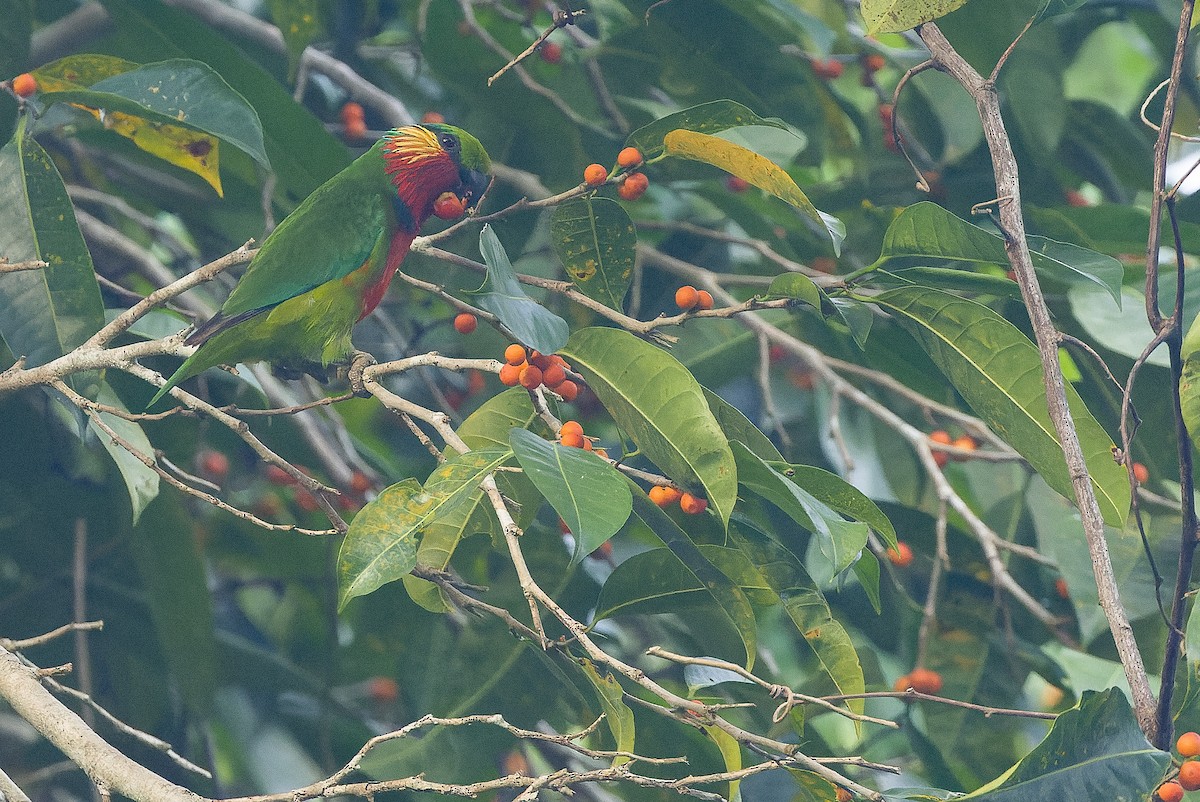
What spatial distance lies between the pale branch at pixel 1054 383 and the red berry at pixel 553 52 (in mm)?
1472

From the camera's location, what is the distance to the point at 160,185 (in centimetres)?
260

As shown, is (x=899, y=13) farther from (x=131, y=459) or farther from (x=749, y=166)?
(x=131, y=459)

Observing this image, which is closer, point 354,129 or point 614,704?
point 614,704

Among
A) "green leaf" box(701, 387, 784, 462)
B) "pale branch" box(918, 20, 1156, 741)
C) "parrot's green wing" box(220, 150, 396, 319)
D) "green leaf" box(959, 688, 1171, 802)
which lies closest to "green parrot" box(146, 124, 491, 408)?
"parrot's green wing" box(220, 150, 396, 319)

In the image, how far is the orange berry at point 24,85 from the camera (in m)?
1.90

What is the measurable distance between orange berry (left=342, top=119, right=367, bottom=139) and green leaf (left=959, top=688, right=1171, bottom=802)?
2.08 metres

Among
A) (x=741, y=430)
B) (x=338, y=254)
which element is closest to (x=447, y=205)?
(x=338, y=254)

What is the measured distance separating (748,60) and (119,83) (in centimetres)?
129

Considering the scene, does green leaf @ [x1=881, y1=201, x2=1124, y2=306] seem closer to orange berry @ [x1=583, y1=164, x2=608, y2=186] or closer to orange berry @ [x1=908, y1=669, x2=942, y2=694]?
orange berry @ [x1=583, y1=164, x2=608, y2=186]

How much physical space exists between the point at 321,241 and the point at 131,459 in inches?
21.2

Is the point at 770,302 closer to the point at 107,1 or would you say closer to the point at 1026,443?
the point at 1026,443

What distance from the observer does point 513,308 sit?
137cm

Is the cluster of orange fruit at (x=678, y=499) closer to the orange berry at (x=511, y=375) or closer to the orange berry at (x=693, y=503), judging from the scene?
the orange berry at (x=693, y=503)

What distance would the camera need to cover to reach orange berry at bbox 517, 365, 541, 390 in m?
1.49
